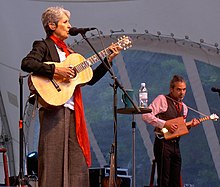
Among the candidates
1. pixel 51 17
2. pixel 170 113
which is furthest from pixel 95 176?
pixel 51 17

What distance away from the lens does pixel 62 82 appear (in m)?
4.23

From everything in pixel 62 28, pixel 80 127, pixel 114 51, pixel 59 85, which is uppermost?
pixel 62 28

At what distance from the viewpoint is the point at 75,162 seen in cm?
415

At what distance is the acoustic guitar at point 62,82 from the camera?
412cm

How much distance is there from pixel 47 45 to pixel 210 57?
3.70m

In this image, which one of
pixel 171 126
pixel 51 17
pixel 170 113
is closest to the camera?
pixel 51 17

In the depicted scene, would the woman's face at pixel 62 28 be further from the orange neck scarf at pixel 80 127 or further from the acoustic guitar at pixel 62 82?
the orange neck scarf at pixel 80 127

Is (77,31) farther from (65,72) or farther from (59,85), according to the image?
(59,85)

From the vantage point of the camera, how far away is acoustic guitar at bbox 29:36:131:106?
412 cm

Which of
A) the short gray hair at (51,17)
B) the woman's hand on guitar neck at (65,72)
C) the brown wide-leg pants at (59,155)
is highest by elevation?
the short gray hair at (51,17)

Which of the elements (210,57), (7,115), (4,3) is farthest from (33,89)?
(7,115)

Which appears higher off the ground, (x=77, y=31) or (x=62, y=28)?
(x=62, y=28)

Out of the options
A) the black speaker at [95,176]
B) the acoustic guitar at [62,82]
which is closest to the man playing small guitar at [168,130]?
the black speaker at [95,176]

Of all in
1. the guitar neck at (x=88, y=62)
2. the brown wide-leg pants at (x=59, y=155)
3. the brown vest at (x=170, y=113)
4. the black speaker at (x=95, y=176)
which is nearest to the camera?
the brown wide-leg pants at (x=59, y=155)
